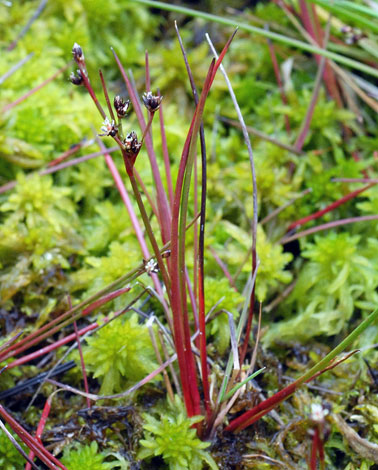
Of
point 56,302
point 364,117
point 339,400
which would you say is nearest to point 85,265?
point 56,302

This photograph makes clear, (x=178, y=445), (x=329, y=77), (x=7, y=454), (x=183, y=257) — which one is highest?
(x=329, y=77)

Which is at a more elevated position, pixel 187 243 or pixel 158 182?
pixel 158 182

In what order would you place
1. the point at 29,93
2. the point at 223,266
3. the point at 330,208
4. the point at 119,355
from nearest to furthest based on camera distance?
1. the point at 119,355
2. the point at 223,266
3. the point at 330,208
4. the point at 29,93

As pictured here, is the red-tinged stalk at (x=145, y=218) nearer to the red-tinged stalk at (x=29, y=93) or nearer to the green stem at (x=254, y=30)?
the green stem at (x=254, y=30)

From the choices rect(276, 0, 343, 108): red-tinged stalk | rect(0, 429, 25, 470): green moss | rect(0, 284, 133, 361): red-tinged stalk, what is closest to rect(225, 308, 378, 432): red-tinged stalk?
rect(0, 284, 133, 361): red-tinged stalk

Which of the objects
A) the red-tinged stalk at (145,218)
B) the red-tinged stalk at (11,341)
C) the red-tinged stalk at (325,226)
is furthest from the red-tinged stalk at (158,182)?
the red-tinged stalk at (325,226)

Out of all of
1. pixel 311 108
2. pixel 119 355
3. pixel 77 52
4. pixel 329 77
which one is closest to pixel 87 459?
pixel 119 355

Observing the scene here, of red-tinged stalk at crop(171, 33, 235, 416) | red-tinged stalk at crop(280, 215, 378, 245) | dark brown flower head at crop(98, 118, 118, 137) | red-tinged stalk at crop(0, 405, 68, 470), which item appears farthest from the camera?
red-tinged stalk at crop(280, 215, 378, 245)

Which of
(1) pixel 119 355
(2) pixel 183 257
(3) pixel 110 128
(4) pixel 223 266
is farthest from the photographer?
(4) pixel 223 266

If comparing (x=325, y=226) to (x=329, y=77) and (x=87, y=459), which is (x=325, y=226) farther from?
(x=87, y=459)

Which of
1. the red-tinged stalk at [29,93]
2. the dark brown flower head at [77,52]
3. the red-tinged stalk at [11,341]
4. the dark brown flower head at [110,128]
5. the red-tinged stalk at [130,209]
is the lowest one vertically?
the red-tinged stalk at [11,341]

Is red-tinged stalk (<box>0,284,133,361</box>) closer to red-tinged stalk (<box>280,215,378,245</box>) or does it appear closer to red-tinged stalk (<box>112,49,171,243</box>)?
red-tinged stalk (<box>112,49,171,243</box>)
